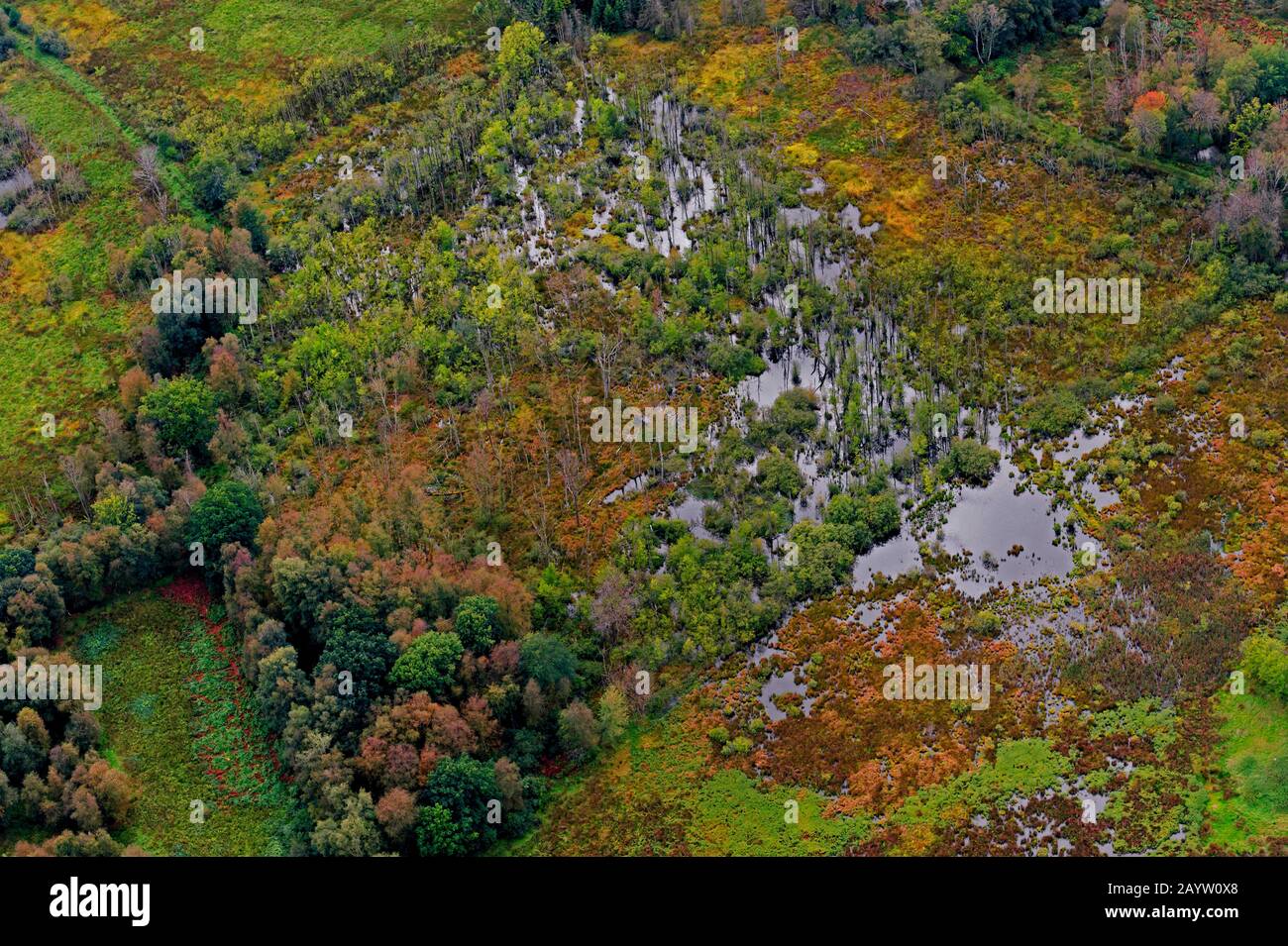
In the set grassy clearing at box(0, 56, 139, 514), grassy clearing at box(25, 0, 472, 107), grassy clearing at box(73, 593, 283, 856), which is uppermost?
grassy clearing at box(25, 0, 472, 107)

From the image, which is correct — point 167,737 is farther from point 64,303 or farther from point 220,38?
point 220,38

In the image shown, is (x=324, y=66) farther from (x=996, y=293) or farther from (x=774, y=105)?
(x=996, y=293)

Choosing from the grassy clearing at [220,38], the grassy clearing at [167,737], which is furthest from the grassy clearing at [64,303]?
the grassy clearing at [167,737]

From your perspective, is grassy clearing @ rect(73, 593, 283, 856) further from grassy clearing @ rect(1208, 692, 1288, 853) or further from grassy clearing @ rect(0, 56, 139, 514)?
grassy clearing @ rect(1208, 692, 1288, 853)

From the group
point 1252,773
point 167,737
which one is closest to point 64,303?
point 167,737

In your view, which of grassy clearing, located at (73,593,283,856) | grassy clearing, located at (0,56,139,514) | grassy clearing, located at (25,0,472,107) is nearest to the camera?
grassy clearing, located at (73,593,283,856)

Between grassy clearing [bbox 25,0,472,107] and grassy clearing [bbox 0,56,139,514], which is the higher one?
grassy clearing [bbox 25,0,472,107]

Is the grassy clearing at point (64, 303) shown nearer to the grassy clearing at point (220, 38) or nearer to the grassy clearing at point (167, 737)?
the grassy clearing at point (220, 38)

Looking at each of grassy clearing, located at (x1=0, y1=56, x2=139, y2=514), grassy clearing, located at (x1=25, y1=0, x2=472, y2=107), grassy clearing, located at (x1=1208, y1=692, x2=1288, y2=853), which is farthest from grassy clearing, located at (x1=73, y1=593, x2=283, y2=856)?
grassy clearing, located at (x1=25, y1=0, x2=472, y2=107)
